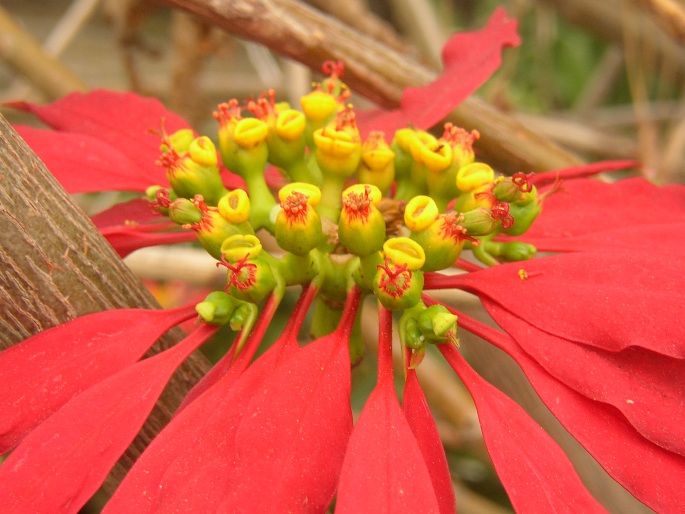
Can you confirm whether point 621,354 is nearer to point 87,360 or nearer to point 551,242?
point 551,242

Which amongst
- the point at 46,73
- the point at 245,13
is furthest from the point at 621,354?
the point at 46,73

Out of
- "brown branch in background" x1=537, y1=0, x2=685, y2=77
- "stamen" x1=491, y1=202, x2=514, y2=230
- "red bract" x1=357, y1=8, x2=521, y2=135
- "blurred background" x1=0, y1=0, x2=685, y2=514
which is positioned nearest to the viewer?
"stamen" x1=491, y1=202, x2=514, y2=230

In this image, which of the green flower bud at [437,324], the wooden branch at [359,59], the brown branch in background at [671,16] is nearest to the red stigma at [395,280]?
the green flower bud at [437,324]

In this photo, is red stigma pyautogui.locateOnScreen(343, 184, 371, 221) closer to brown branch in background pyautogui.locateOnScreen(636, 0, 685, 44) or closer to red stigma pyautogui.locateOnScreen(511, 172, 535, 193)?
red stigma pyautogui.locateOnScreen(511, 172, 535, 193)

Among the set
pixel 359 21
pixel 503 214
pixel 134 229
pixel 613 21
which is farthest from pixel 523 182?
pixel 613 21

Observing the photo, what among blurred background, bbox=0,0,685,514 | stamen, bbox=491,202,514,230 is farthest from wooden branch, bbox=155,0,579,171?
stamen, bbox=491,202,514,230

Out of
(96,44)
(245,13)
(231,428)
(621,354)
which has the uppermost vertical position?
(96,44)

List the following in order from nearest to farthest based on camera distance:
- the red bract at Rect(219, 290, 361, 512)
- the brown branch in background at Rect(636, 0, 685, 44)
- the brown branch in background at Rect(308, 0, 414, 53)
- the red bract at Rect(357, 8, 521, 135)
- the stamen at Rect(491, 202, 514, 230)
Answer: the red bract at Rect(219, 290, 361, 512) → the stamen at Rect(491, 202, 514, 230) → the red bract at Rect(357, 8, 521, 135) → the brown branch in background at Rect(636, 0, 685, 44) → the brown branch in background at Rect(308, 0, 414, 53)

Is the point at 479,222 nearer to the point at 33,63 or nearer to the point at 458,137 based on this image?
the point at 458,137
